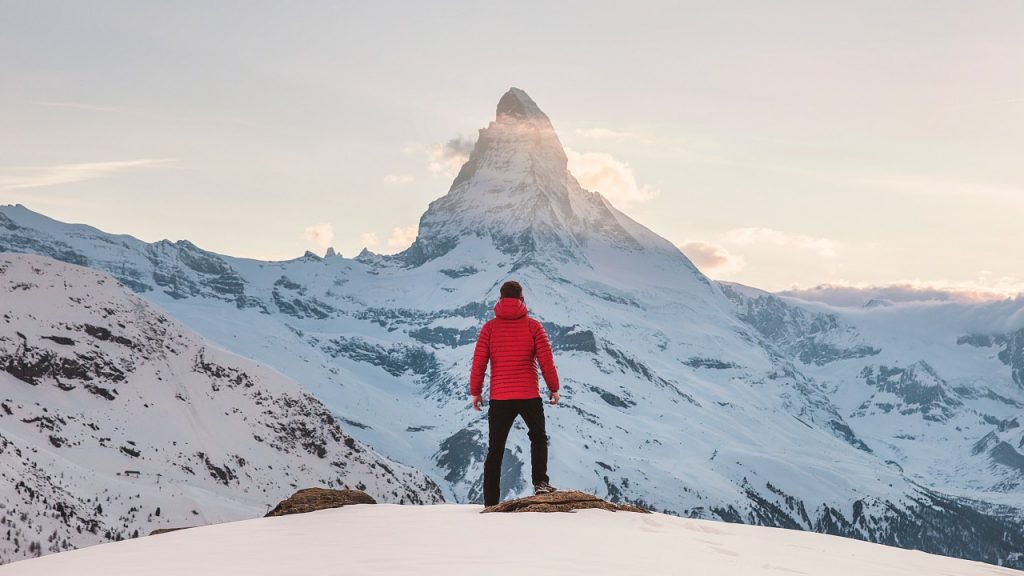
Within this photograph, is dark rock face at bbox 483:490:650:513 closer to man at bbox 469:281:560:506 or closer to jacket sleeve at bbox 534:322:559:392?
man at bbox 469:281:560:506

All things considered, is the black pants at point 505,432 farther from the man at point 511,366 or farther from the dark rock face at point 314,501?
the dark rock face at point 314,501

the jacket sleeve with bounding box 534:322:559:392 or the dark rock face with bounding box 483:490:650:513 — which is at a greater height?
the jacket sleeve with bounding box 534:322:559:392

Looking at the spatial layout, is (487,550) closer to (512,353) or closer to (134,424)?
(512,353)

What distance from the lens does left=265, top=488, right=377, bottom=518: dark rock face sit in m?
22.1

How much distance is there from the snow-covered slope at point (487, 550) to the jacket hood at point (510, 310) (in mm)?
3755

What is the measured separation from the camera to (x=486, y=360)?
19906 mm

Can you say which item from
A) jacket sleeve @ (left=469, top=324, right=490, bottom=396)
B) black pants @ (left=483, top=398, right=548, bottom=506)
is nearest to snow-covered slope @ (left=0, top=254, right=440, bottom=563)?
black pants @ (left=483, top=398, right=548, bottom=506)

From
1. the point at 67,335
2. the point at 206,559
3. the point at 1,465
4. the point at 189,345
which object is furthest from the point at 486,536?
the point at 189,345

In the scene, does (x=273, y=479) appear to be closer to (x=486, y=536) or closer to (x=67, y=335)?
(x=67, y=335)

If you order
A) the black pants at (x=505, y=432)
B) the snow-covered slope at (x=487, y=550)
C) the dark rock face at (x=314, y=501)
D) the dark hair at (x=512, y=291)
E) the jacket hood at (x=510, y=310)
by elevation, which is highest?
the dark hair at (x=512, y=291)

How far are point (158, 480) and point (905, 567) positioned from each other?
134 meters

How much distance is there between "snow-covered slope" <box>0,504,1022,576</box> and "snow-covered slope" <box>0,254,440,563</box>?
8919 centimetres

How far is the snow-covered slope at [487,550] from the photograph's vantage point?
1344cm

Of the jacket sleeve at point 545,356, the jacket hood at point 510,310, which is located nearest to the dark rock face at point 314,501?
the jacket sleeve at point 545,356
